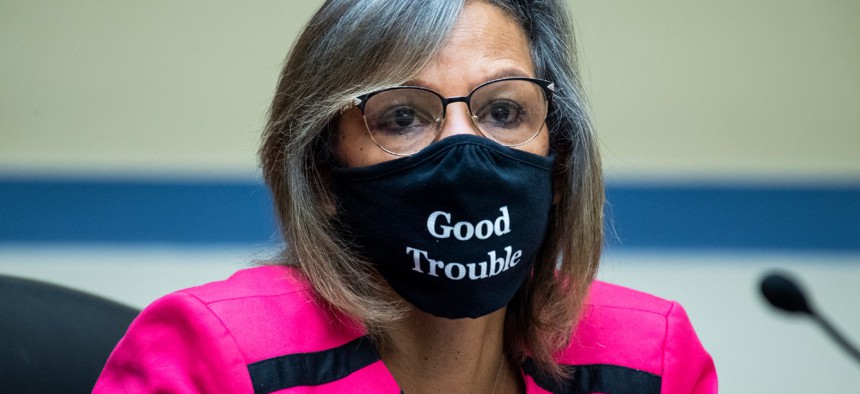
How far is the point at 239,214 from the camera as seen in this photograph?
9.30 ft

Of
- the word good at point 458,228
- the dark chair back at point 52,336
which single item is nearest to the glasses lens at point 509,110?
the word good at point 458,228

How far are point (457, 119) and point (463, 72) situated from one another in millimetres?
70

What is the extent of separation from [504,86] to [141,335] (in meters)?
0.56

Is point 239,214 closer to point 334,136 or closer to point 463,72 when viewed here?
point 334,136

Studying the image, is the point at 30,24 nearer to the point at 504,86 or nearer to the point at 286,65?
the point at 286,65

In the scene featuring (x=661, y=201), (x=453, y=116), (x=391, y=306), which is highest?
(x=453, y=116)

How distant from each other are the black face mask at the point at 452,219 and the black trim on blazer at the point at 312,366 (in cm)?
9

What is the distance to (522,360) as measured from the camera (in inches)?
59.2

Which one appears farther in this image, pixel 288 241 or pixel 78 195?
pixel 78 195

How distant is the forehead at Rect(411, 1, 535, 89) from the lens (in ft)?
4.22

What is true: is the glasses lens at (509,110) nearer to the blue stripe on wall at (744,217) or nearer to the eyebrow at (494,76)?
the eyebrow at (494,76)

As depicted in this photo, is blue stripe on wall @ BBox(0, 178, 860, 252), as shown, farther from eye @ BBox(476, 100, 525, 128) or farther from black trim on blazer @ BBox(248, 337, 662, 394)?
eye @ BBox(476, 100, 525, 128)

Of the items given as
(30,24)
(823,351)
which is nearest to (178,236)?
(30,24)

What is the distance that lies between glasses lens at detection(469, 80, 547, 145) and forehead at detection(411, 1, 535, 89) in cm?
2
